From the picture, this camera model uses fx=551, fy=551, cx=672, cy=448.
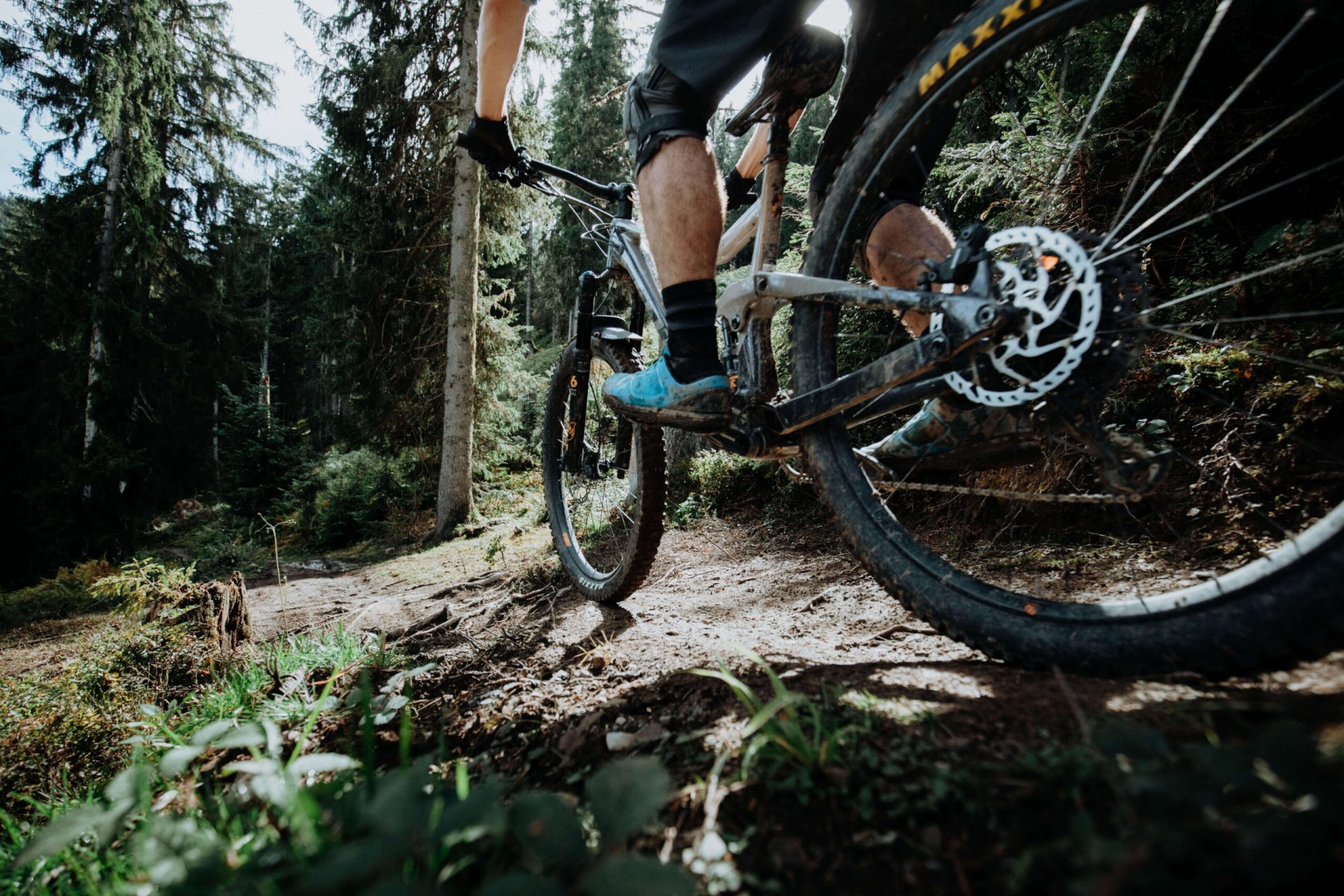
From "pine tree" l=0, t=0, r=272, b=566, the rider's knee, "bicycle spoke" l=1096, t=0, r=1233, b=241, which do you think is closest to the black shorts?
the rider's knee

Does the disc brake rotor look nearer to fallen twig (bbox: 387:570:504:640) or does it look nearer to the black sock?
the black sock

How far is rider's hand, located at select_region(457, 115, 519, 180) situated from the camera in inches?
78.5

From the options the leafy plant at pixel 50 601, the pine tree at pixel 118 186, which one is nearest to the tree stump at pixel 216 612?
the leafy plant at pixel 50 601

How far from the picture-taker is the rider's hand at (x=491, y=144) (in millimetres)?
1994

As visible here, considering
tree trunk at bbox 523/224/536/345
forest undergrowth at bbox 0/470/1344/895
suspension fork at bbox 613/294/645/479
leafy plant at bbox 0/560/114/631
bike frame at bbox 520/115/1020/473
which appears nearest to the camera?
forest undergrowth at bbox 0/470/1344/895

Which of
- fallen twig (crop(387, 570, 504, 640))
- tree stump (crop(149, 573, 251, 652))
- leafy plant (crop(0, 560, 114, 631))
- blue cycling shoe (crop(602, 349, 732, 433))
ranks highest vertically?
blue cycling shoe (crop(602, 349, 732, 433))

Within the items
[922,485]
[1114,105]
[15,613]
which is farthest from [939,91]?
[15,613]

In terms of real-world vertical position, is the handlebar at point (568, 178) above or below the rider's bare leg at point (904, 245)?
above

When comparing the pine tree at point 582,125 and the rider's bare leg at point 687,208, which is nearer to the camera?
the rider's bare leg at point 687,208

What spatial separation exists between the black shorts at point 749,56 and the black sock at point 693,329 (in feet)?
1.21

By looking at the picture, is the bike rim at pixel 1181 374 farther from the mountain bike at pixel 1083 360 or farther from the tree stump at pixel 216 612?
→ the tree stump at pixel 216 612

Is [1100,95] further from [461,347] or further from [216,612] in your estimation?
[461,347]

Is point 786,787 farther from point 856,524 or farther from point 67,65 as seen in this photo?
point 67,65

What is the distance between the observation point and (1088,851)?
45 centimetres
